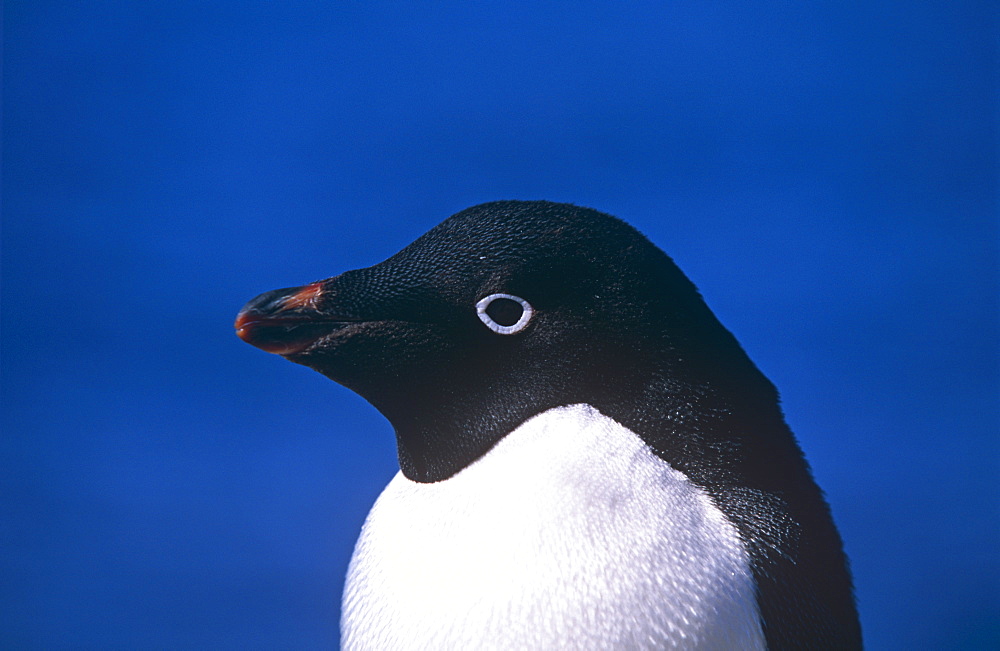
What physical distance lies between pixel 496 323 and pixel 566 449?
16 cm

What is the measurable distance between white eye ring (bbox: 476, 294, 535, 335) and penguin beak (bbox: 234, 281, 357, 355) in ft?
0.50

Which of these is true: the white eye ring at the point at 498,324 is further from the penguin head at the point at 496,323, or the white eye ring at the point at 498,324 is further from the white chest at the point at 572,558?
the white chest at the point at 572,558

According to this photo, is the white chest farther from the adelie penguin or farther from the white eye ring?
the white eye ring

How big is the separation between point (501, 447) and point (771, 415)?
0.99 feet

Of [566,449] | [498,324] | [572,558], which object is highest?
[498,324]

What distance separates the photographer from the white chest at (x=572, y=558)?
78 centimetres

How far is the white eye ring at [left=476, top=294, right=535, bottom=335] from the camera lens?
0.86m

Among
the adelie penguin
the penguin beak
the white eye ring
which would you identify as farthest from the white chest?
the penguin beak

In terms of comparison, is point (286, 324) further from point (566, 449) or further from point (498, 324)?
point (566, 449)

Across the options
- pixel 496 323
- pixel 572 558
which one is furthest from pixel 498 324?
pixel 572 558

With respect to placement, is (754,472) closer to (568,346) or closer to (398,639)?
(568,346)

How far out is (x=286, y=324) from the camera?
879 mm

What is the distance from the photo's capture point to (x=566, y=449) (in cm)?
83

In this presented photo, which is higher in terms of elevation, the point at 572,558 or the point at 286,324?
the point at 286,324
